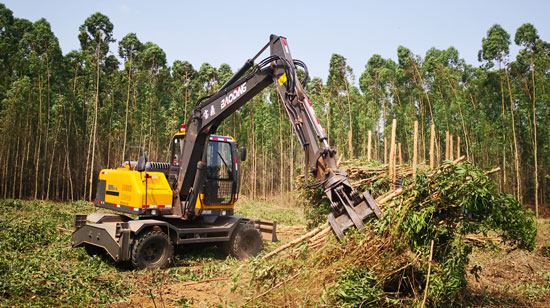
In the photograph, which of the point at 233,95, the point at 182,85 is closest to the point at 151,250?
the point at 233,95

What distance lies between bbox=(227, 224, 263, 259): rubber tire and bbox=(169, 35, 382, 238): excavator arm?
125 cm

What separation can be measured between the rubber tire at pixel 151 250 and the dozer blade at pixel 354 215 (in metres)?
4.15

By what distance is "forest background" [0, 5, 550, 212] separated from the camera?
66.4 feet

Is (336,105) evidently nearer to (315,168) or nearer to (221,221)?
(221,221)

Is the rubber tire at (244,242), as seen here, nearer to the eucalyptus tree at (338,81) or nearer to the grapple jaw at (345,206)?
the grapple jaw at (345,206)

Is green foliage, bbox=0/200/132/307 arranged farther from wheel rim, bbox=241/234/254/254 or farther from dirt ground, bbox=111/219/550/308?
wheel rim, bbox=241/234/254/254

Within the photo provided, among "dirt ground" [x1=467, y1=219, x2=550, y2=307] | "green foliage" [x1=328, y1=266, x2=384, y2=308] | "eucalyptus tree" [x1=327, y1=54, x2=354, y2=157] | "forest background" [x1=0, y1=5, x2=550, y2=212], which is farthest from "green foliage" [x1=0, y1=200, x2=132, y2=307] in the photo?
"eucalyptus tree" [x1=327, y1=54, x2=354, y2=157]

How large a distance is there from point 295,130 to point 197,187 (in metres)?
3.09

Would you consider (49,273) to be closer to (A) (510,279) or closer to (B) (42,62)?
(A) (510,279)

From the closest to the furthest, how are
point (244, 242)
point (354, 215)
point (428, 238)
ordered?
point (428, 238)
point (354, 215)
point (244, 242)

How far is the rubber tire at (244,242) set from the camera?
367 inches

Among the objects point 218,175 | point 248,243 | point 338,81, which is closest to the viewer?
point 218,175

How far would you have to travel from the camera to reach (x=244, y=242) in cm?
959

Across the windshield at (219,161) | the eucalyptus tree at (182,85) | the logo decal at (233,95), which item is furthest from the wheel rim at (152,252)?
the eucalyptus tree at (182,85)
